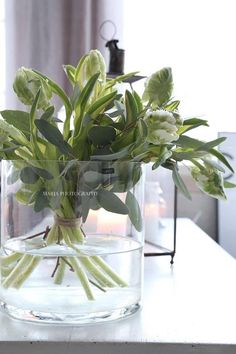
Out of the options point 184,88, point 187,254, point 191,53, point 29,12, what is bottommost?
point 187,254

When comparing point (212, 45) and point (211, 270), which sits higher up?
point (212, 45)

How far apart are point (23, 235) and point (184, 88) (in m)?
1.03

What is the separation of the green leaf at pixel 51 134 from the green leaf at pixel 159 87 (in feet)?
0.36

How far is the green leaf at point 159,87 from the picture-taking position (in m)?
0.50

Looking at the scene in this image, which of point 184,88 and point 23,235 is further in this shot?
point 184,88

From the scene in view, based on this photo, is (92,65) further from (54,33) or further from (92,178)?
(54,33)

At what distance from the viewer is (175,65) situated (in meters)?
1.50

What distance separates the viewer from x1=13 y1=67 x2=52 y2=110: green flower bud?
50 cm

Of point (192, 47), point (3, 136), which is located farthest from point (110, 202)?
point (192, 47)

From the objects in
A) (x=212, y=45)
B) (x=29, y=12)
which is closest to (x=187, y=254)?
(x=212, y=45)

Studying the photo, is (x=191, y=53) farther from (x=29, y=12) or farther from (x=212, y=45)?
(x=29, y=12)

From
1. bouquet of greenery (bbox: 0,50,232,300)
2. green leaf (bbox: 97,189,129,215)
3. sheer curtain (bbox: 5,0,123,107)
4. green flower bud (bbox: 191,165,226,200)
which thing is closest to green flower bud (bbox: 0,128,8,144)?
bouquet of greenery (bbox: 0,50,232,300)

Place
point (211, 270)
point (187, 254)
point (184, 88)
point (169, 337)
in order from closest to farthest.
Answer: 1. point (169, 337)
2. point (211, 270)
3. point (187, 254)
4. point (184, 88)

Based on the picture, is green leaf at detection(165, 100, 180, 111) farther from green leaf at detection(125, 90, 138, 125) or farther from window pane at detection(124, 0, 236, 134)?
window pane at detection(124, 0, 236, 134)
